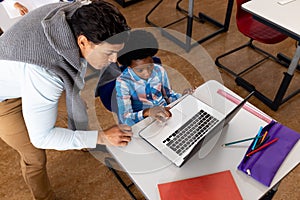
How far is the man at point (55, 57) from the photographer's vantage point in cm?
89

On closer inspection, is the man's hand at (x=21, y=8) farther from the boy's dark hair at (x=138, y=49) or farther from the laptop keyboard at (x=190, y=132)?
the laptop keyboard at (x=190, y=132)

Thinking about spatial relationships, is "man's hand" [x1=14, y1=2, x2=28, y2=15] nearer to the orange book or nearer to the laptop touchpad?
the laptop touchpad

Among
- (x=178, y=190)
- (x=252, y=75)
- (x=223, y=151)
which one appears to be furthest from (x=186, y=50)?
(x=178, y=190)

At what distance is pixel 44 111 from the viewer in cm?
94

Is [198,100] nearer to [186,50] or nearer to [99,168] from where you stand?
[99,168]

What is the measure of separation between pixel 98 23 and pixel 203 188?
616mm

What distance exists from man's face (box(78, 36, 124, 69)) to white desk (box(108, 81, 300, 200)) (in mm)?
321

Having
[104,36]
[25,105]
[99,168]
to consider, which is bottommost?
[99,168]

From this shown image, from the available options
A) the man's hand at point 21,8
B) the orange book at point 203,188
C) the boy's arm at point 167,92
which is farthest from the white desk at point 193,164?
the man's hand at point 21,8

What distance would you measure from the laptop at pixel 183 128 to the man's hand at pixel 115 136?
8cm

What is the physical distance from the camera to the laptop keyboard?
3.60 feet

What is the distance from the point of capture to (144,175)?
3.32ft

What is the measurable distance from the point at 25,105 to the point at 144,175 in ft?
1.47

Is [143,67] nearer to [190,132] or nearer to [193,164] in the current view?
[190,132]
